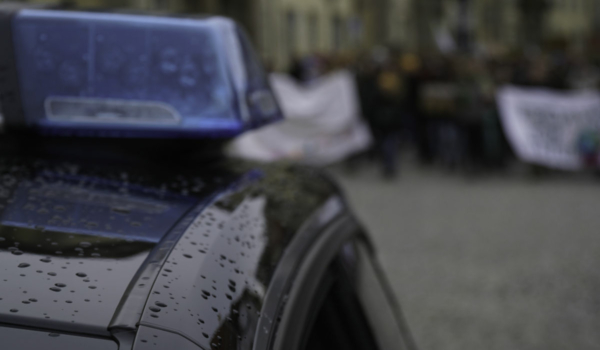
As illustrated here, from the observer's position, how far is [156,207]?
118 cm

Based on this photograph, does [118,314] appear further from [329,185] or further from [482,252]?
[482,252]

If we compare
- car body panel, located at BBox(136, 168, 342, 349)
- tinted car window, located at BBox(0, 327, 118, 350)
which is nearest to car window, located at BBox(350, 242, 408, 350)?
car body panel, located at BBox(136, 168, 342, 349)

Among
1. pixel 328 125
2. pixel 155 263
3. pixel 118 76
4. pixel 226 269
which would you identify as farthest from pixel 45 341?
pixel 328 125

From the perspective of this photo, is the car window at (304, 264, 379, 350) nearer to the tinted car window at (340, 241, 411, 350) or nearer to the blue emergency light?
the tinted car window at (340, 241, 411, 350)

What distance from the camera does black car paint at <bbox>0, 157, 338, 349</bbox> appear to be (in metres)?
0.84

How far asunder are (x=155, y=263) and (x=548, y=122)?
11243 mm

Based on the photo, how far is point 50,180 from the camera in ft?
4.15

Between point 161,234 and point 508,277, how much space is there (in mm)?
5004

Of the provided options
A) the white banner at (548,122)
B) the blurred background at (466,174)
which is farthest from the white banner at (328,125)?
the white banner at (548,122)

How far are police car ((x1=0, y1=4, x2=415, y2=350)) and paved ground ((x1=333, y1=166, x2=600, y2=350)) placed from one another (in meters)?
3.04

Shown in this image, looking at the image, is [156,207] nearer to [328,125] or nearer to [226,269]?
[226,269]

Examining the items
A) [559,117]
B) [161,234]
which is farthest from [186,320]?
[559,117]

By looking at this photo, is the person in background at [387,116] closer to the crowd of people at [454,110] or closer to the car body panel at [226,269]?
the crowd of people at [454,110]

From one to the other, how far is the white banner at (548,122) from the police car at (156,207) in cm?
1001
